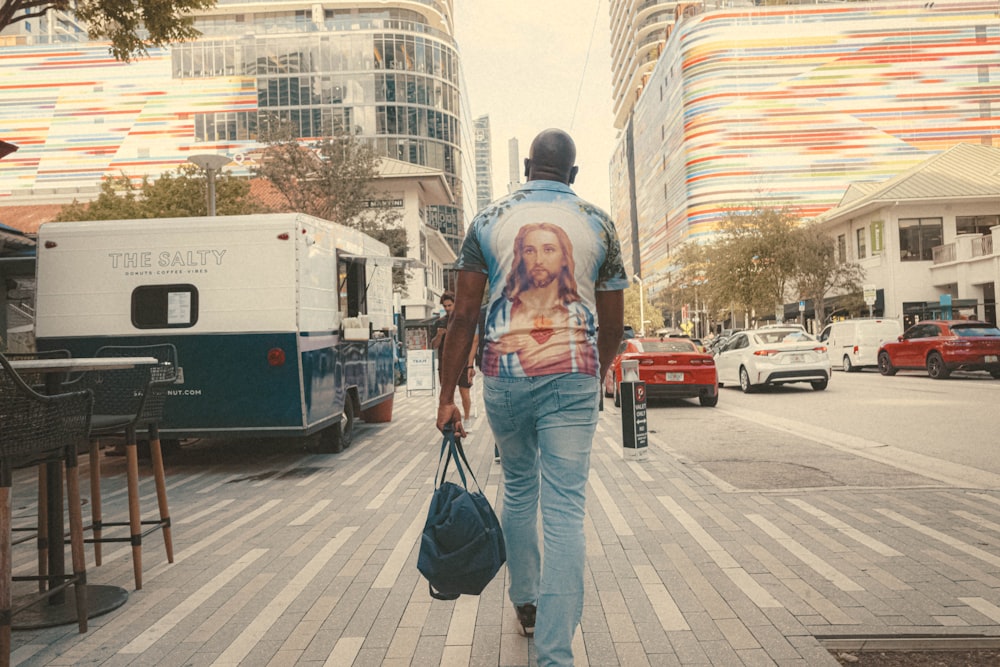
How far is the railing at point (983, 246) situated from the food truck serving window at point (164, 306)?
34.1 meters

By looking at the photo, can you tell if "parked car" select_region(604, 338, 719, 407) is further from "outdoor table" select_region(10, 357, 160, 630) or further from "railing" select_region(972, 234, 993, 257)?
"railing" select_region(972, 234, 993, 257)

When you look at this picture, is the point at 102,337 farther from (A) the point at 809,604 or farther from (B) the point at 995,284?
(B) the point at 995,284

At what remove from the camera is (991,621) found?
3.48m

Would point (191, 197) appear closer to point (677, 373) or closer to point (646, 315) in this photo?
point (677, 373)

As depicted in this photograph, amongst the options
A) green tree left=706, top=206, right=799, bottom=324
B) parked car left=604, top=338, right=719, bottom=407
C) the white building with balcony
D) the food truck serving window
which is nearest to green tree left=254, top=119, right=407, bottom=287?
A: parked car left=604, top=338, right=719, bottom=407

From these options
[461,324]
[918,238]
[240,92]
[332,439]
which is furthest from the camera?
[240,92]

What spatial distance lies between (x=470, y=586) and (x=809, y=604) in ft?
5.60

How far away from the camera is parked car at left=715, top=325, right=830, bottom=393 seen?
1844cm

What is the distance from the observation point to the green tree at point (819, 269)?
40.3 metres

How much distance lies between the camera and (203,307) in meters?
8.45

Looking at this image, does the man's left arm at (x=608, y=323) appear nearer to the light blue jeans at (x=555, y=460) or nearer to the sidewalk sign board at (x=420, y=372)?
the light blue jeans at (x=555, y=460)

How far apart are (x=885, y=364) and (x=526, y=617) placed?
2424cm

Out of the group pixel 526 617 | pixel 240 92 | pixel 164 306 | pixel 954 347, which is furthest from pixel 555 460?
pixel 240 92

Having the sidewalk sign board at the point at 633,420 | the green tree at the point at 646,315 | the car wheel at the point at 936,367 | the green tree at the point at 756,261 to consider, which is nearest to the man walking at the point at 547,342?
the sidewalk sign board at the point at 633,420
